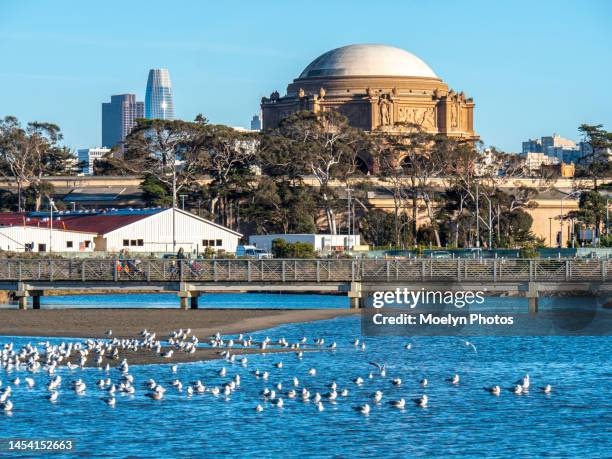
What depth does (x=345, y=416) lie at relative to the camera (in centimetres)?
3403

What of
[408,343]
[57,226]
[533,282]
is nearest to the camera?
[408,343]

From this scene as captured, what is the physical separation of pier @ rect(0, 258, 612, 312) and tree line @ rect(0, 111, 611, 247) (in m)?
47.6

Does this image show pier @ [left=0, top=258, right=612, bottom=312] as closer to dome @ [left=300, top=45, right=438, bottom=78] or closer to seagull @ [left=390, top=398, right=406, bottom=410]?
seagull @ [left=390, top=398, right=406, bottom=410]

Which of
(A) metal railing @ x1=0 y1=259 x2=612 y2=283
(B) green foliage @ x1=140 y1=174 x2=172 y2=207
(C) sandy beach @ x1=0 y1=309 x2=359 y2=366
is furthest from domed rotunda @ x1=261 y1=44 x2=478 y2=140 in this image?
(C) sandy beach @ x1=0 y1=309 x2=359 y2=366

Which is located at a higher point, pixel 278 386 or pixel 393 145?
pixel 393 145

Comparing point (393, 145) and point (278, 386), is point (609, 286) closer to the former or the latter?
point (278, 386)

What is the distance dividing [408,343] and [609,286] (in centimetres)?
1524

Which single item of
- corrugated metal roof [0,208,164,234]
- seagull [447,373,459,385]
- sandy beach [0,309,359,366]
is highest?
corrugated metal roof [0,208,164,234]

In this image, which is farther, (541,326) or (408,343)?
(541,326)

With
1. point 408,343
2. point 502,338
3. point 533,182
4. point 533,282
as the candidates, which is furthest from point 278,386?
point 533,182

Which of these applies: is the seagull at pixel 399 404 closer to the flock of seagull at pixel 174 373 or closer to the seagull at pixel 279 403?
the flock of seagull at pixel 174 373

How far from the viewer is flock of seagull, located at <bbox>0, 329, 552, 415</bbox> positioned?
35.9 meters

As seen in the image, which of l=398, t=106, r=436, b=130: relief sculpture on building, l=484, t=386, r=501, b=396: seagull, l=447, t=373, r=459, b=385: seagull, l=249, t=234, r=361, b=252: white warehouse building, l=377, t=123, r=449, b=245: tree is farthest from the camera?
l=398, t=106, r=436, b=130: relief sculpture on building

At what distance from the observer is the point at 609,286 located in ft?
200
